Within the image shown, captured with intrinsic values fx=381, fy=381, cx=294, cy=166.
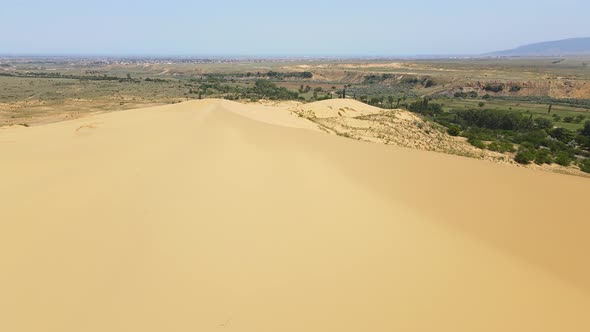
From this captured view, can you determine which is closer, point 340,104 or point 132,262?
point 132,262

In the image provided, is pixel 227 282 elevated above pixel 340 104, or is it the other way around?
pixel 227 282

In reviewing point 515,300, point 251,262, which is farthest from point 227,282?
point 515,300

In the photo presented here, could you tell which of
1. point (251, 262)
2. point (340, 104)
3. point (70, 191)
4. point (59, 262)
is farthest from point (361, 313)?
point (340, 104)

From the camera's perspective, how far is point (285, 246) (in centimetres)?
624

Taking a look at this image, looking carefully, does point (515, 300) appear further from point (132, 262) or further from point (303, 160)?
point (303, 160)

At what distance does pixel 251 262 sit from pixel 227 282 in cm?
57

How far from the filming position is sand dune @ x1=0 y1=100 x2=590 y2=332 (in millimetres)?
4719

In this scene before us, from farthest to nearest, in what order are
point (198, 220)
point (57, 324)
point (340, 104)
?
point (340, 104)
point (198, 220)
point (57, 324)

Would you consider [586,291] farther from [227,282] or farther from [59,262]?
[59,262]

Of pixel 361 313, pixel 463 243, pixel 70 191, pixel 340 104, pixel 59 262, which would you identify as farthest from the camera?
pixel 340 104

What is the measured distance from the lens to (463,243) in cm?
659

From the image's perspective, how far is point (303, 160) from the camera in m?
11.3

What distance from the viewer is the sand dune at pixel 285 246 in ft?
15.5

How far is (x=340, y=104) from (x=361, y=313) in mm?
30910
